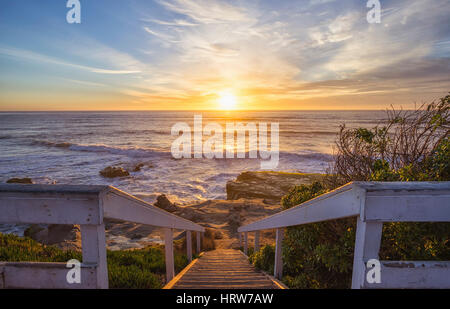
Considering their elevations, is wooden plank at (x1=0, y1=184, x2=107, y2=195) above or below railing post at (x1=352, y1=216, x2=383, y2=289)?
above

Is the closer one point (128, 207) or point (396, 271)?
point (396, 271)

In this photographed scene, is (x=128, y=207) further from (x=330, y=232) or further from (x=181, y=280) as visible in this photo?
(x=330, y=232)

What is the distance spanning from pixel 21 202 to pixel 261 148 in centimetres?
3258

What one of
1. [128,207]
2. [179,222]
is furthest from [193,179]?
[128,207]

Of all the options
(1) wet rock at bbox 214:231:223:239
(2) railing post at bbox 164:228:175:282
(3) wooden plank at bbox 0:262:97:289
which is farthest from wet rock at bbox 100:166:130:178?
(3) wooden plank at bbox 0:262:97:289

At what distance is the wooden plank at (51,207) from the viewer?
124cm

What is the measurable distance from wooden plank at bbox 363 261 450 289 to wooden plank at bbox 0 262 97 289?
1.52 meters

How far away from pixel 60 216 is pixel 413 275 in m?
1.88

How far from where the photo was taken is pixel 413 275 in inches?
47.0

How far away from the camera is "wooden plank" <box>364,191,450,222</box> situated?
1134mm

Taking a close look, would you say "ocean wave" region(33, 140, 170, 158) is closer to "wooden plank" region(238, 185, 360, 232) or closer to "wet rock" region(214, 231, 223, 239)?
"wet rock" region(214, 231, 223, 239)

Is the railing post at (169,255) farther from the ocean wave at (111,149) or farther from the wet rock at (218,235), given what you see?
the ocean wave at (111,149)
